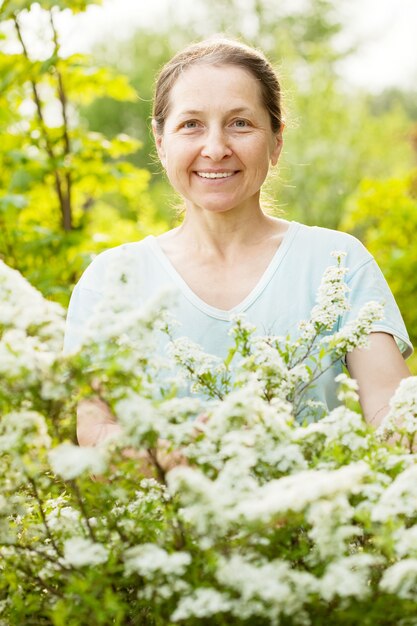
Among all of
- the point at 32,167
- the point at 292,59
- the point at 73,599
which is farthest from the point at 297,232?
the point at 292,59

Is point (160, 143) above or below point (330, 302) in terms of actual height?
above

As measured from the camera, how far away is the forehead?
2.86m

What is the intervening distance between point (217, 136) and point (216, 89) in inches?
6.3

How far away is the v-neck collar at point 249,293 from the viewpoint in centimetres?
295

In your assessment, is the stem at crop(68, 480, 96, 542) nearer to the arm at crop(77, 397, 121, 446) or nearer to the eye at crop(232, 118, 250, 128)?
the arm at crop(77, 397, 121, 446)

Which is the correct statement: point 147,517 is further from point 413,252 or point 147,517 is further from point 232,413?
point 413,252

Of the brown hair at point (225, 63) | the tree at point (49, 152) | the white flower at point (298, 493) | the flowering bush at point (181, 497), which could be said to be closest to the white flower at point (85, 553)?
the flowering bush at point (181, 497)

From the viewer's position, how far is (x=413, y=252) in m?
7.57

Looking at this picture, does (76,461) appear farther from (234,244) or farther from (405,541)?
(234,244)

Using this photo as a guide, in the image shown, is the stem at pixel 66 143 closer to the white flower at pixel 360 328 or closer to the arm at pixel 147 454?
the arm at pixel 147 454

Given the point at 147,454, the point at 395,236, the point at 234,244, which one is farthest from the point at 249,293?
the point at 395,236

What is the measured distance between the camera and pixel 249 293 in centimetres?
301

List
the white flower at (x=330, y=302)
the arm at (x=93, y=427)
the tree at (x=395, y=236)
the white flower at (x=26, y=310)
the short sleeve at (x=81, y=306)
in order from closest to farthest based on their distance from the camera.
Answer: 1. the white flower at (x=26, y=310)
2. the white flower at (x=330, y=302)
3. the arm at (x=93, y=427)
4. the short sleeve at (x=81, y=306)
5. the tree at (x=395, y=236)

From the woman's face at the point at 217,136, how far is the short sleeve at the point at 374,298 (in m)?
0.49
